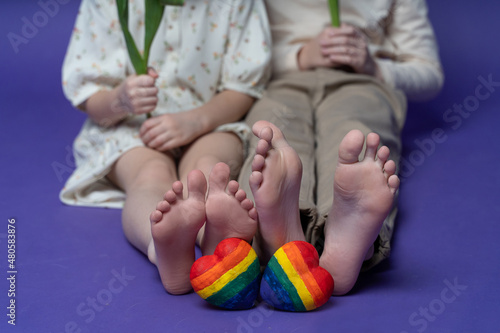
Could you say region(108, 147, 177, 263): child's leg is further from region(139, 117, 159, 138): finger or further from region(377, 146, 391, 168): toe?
region(377, 146, 391, 168): toe

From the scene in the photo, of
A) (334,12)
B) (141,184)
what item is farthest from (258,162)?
(334,12)

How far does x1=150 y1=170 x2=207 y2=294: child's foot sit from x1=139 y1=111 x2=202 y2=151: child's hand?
0.34 metres

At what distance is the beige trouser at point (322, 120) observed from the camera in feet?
3.18

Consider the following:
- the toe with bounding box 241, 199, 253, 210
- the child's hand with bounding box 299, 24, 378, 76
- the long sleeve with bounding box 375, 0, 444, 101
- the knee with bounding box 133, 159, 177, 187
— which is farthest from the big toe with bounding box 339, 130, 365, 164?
the long sleeve with bounding box 375, 0, 444, 101

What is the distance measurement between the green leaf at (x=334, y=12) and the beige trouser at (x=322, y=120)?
0.32 feet

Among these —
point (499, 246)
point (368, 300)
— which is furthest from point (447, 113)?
point (368, 300)

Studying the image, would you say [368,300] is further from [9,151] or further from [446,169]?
[9,151]

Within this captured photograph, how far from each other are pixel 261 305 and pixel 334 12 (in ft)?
2.38

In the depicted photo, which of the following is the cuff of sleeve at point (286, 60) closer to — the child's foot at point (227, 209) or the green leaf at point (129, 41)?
the green leaf at point (129, 41)

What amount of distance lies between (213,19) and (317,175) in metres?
0.40

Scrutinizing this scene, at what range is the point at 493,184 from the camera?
1.27 metres

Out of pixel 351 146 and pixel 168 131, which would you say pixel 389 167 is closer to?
pixel 351 146

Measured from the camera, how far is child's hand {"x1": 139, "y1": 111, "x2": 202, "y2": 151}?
1199 millimetres

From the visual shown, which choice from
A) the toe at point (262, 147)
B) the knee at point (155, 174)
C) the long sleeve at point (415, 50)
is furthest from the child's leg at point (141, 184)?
the long sleeve at point (415, 50)
